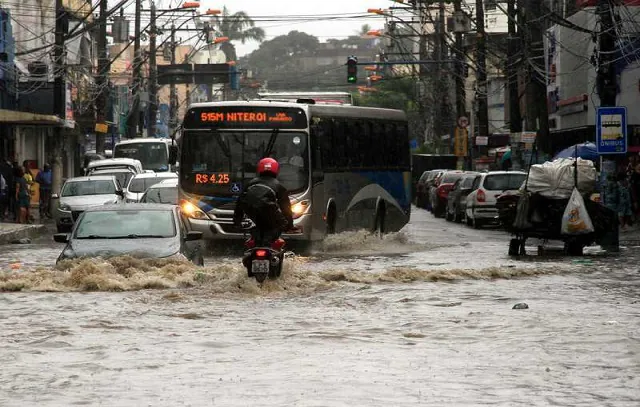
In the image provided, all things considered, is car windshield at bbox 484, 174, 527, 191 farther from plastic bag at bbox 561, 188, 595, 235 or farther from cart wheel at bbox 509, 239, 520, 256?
plastic bag at bbox 561, 188, 595, 235

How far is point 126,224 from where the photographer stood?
67.1 ft

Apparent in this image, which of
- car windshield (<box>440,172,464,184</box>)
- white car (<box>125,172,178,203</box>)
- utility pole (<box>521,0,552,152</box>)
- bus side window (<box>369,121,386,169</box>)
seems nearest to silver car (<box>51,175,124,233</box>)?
white car (<box>125,172,178,203</box>)

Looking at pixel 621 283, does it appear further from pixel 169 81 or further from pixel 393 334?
pixel 169 81

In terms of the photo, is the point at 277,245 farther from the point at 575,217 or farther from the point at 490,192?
the point at 490,192

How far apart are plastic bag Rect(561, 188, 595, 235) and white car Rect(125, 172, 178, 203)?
15743 millimetres

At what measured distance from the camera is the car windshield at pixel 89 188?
39781 mm

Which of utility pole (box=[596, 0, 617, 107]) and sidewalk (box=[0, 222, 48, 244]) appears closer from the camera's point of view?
utility pole (box=[596, 0, 617, 107])

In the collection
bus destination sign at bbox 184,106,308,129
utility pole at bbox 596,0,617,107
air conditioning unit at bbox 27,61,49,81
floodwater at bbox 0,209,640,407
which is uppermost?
air conditioning unit at bbox 27,61,49,81

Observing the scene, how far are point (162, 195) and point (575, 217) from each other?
11.5 m

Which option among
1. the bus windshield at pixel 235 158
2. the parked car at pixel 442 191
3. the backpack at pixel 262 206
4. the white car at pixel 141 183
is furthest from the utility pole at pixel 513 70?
the backpack at pixel 262 206

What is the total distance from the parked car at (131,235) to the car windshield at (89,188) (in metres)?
18.9

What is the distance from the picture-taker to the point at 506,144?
73562mm

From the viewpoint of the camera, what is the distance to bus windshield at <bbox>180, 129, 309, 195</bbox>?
1123 inches

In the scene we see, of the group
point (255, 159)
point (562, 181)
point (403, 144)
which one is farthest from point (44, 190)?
point (562, 181)
